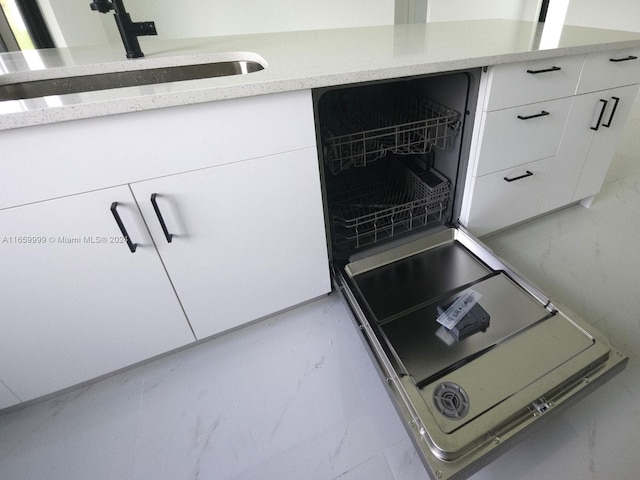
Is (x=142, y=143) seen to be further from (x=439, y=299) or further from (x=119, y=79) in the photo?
(x=439, y=299)

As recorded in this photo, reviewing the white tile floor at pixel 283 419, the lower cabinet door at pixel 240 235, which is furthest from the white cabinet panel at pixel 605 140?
the lower cabinet door at pixel 240 235

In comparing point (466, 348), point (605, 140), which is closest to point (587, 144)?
point (605, 140)

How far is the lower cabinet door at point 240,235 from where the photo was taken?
893mm

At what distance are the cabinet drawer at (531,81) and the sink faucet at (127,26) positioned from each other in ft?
3.94

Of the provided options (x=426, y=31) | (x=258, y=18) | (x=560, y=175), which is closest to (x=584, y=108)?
(x=560, y=175)

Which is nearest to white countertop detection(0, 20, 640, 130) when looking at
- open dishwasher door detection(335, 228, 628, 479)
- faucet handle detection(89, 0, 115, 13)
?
faucet handle detection(89, 0, 115, 13)

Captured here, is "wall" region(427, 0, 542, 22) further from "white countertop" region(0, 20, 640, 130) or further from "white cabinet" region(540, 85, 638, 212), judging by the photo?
"white cabinet" region(540, 85, 638, 212)

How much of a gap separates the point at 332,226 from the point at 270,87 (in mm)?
586

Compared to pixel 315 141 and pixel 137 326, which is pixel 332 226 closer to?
pixel 315 141

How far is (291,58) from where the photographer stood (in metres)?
1.07

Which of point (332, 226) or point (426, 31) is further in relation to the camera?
point (426, 31)

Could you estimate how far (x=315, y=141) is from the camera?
37.9 inches

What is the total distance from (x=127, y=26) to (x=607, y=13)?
523 centimetres

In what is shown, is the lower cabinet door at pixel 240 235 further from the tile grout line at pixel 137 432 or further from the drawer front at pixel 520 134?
the drawer front at pixel 520 134
